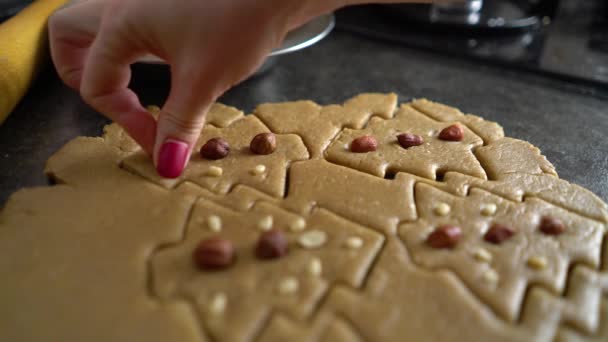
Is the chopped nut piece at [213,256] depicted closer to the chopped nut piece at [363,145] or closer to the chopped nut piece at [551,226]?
the chopped nut piece at [363,145]

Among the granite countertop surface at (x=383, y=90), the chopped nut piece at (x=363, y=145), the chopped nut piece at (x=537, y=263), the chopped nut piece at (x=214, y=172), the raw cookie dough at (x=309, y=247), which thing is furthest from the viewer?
the granite countertop surface at (x=383, y=90)

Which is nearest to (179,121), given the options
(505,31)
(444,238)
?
(444,238)

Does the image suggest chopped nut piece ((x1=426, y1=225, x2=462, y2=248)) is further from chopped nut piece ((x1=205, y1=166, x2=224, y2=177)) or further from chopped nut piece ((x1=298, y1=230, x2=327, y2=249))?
chopped nut piece ((x1=205, y1=166, x2=224, y2=177))

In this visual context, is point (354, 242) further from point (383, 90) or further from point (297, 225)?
point (383, 90)

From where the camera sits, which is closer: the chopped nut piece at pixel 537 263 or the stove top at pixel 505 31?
the chopped nut piece at pixel 537 263

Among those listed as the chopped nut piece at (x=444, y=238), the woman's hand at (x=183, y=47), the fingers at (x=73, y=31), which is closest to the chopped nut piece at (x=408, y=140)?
the chopped nut piece at (x=444, y=238)

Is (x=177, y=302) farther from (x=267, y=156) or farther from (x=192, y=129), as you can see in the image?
(x=267, y=156)

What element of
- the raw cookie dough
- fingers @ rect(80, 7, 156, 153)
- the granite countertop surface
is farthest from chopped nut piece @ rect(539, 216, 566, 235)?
fingers @ rect(80, 7, 156, 153)
